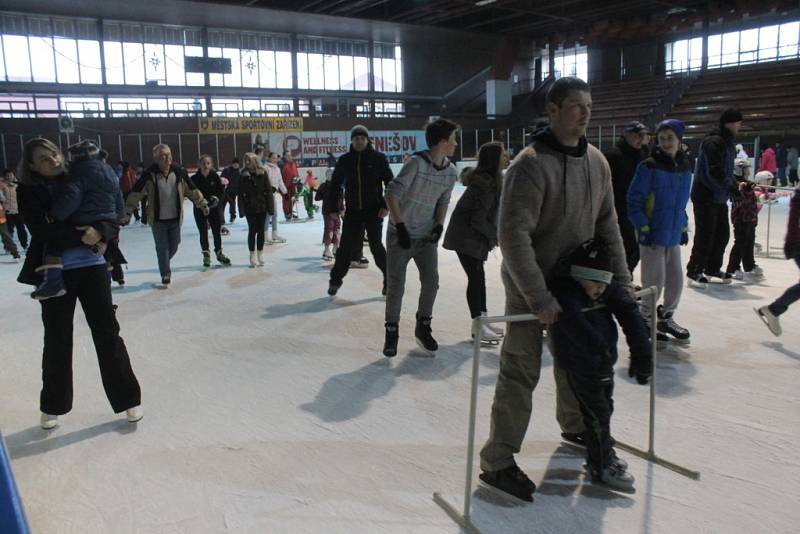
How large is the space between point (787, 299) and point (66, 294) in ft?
14.2

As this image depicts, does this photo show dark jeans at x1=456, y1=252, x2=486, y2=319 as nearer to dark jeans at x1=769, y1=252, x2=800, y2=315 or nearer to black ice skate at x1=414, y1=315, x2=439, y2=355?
black ice skate at x1=414, y1=315, x2=439, y2=355

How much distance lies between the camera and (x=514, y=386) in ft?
7.90

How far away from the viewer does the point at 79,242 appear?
9.95 ft

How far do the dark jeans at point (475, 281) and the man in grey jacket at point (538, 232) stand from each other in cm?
175

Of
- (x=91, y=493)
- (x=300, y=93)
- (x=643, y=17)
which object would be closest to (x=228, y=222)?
(x=91, y=493)

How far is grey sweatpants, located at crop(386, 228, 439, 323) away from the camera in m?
4.15

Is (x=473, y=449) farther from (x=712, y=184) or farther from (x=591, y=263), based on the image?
(x=712, y=184)

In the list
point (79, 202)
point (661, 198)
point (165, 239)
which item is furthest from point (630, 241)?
point (165, 239)

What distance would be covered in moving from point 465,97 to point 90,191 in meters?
32.2

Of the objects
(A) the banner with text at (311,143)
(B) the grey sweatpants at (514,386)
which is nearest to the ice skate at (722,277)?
(B) the grey sweatpants at (514,386)

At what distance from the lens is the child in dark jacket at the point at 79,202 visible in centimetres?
295

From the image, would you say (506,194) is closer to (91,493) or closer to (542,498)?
(542,498)

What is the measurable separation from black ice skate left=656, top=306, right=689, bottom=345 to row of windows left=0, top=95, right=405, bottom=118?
20808 mm

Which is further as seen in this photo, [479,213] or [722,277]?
Result: [722,277]
